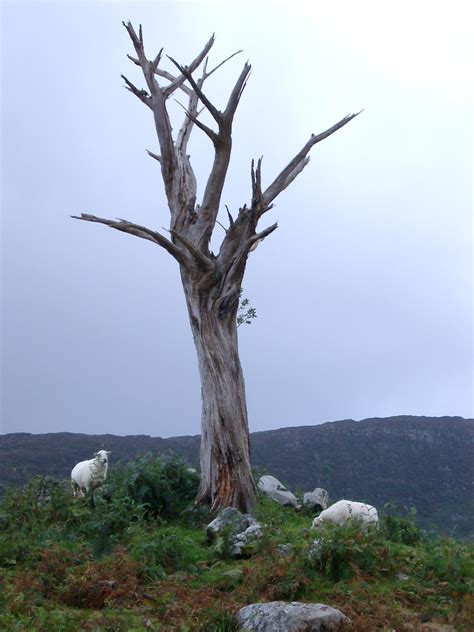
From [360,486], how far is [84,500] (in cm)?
1097

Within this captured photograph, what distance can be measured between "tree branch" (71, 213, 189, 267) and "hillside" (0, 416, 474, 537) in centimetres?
786

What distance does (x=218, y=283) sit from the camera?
1425cm

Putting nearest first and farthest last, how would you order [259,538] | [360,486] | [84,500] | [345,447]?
[259,538], [84,500], [360,486], [345,447]

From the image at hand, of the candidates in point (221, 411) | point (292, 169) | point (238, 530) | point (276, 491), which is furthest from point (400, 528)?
point (292, 169)

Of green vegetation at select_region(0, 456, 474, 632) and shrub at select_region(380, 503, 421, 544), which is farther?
shrub at select_region(380, 503, 421, 544)

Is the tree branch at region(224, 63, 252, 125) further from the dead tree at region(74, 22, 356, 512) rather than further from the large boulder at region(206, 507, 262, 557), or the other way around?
the large boulder at region(206, 507, 262, 557)

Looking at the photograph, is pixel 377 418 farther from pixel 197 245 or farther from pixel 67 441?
pixel 197 245

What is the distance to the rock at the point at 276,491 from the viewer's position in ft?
47.5

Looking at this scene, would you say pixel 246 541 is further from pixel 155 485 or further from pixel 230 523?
pixel 155 485

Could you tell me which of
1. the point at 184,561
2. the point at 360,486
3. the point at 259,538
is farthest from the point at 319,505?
the point at 360,486

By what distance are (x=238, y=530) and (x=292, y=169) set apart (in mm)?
7672

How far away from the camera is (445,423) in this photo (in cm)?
2533

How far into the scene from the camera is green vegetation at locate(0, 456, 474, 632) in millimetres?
7535

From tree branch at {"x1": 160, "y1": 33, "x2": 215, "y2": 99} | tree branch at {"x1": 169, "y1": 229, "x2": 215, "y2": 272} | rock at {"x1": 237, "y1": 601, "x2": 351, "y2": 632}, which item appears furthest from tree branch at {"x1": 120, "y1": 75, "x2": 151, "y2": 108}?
rock at {"x1": 237, "y1": 601, "x2": 351, "y2": 632}
